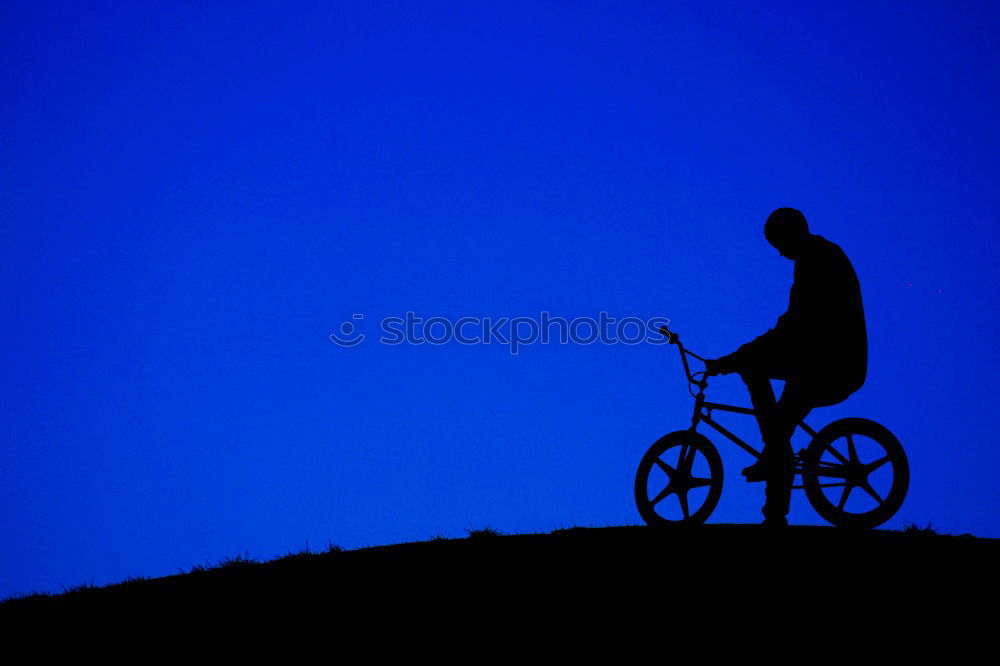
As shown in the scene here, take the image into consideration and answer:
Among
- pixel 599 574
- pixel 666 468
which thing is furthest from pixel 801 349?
pixel 599 574

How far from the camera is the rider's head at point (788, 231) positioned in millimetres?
6920

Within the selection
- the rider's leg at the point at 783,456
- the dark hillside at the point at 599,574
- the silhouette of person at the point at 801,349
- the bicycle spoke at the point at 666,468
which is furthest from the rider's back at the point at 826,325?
the bicycle spoke at the point at 666,468

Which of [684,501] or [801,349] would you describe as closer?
[801,349]

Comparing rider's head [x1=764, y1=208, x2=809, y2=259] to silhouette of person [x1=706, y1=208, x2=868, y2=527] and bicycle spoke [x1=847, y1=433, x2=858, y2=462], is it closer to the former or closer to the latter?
silhouette of person [x1=706, y1=208, x2=868, y2=527]

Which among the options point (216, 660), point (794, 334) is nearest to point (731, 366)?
point (794, 334)

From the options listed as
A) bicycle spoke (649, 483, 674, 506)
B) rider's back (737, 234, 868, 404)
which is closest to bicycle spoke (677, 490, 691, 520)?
bicycle spoke (649, 483, 674, 506)

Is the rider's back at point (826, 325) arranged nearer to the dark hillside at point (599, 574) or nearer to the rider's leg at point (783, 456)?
the rider's leg at point (783, 456)

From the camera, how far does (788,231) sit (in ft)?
22.7

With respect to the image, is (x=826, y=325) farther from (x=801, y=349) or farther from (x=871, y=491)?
(x=871, y=491)

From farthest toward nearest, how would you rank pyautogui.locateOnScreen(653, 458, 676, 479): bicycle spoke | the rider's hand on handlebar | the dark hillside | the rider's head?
pyautogui.locateOnScreen(653, 458, 676, 479): bicycle spoke
the rider's hand on handlebar
the rider's head
the dark hillside

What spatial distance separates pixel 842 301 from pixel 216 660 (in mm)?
5381

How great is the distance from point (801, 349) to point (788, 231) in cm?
99

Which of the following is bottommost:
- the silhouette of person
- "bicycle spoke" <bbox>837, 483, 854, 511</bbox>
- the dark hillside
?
the dark hillside

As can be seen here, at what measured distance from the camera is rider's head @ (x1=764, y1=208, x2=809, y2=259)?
6.92m
